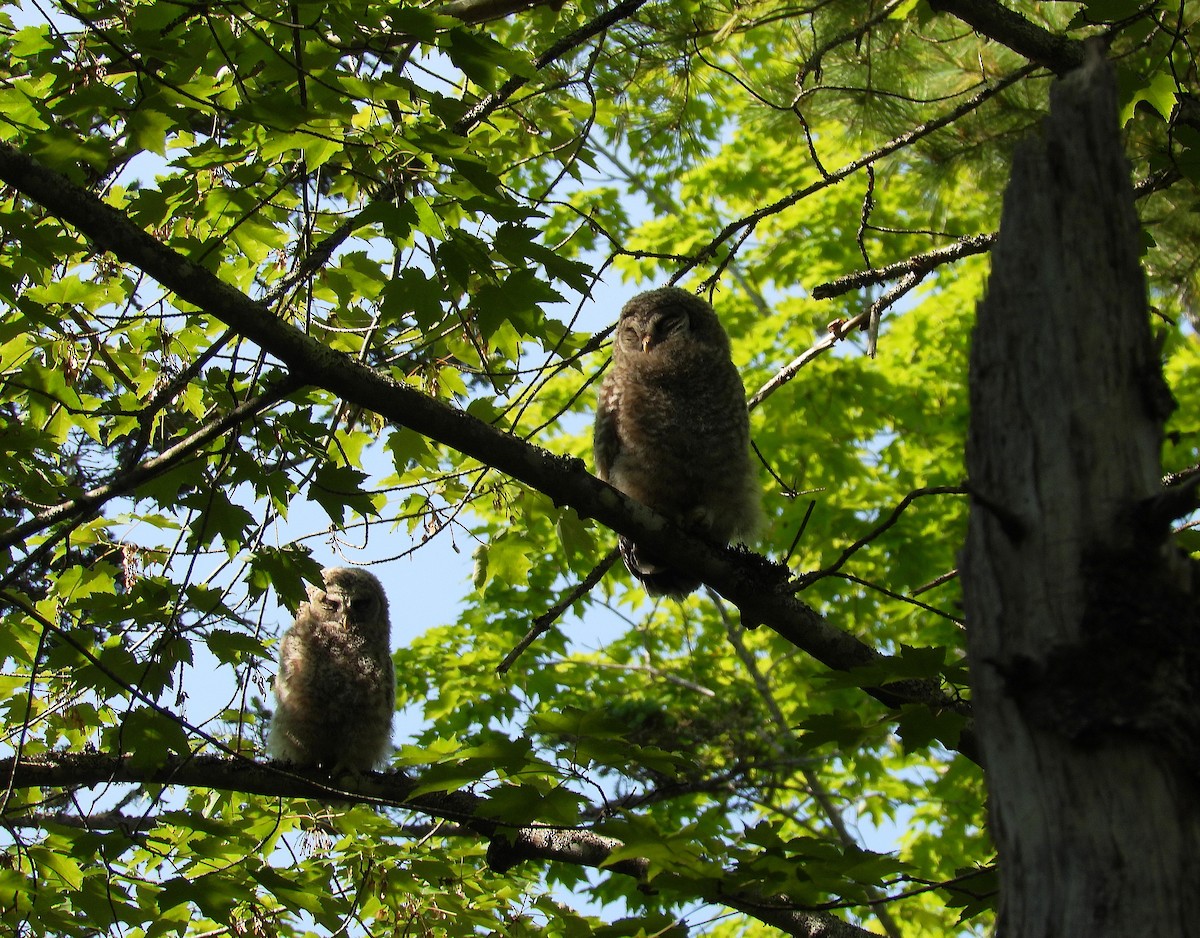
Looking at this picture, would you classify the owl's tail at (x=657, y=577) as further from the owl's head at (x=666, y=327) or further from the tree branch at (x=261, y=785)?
the tree branch at (x=261, y=785)

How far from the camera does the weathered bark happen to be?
1.53m

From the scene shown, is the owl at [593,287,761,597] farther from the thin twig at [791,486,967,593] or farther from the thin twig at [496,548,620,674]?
the thin twig at [791,486,967,593]

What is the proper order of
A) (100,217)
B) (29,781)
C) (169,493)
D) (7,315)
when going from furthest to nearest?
1. (7,315)
2. (29,781)
3. (169,493)
4. (100,217)

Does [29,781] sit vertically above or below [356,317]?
below

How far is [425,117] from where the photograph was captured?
3.51m

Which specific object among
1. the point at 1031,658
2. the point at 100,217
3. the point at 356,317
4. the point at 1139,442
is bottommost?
the point at 1031,658

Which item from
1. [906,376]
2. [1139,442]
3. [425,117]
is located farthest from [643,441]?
[906,376]

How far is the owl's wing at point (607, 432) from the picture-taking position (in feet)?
15.8

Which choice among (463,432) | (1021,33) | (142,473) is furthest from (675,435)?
(142,473)

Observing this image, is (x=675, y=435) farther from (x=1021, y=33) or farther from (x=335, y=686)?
(x=335, y=686)

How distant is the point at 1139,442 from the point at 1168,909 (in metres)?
0.67

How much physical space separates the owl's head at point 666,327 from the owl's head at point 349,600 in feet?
6.64

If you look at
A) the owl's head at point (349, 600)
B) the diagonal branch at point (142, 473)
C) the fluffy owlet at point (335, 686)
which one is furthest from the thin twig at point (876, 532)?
the owl's head at point (349, 600)

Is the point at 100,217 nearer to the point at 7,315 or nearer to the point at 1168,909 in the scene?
the point at 7,315
